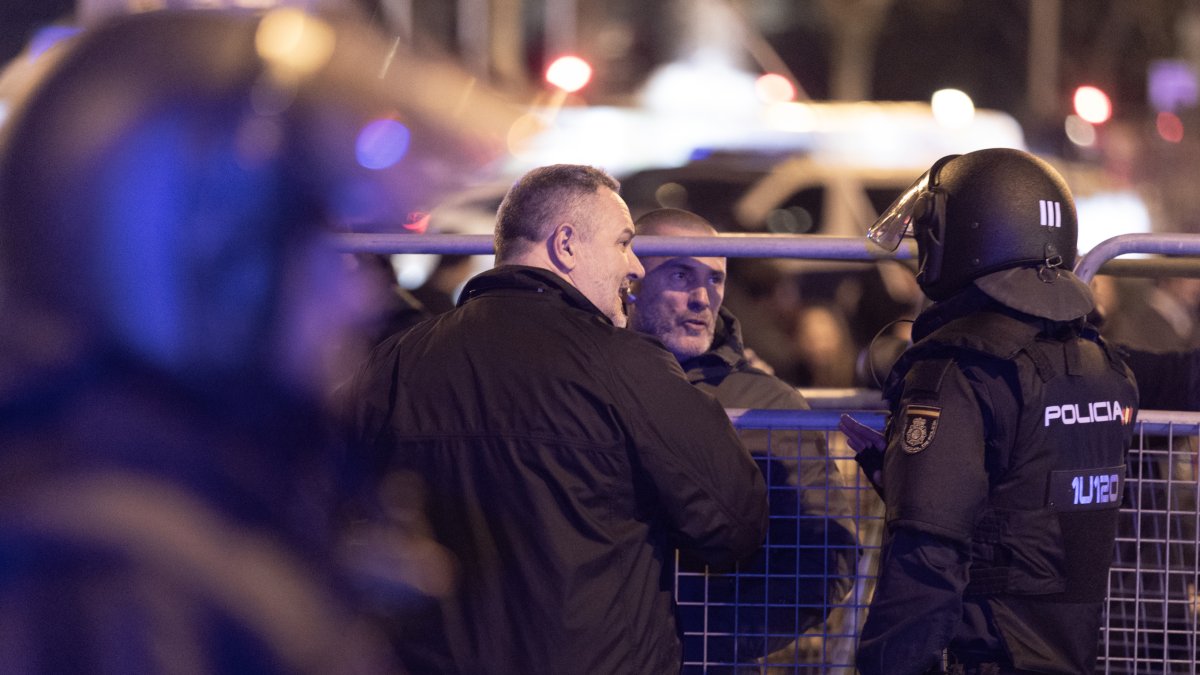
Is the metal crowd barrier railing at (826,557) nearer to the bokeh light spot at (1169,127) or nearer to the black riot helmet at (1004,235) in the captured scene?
the black riot helmet at (1004,235)

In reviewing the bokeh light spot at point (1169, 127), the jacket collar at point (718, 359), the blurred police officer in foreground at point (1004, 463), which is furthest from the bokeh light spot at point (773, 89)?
the blurred police officer in foreground at point (1004, 463)

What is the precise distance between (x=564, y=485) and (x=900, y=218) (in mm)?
1040

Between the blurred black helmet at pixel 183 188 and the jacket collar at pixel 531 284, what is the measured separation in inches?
49.1

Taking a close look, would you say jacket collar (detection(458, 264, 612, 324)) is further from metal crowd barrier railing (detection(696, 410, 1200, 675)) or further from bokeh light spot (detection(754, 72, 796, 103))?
bokeh light spot (detection(754, 72, 796, 103))

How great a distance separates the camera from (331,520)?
6.19 feet

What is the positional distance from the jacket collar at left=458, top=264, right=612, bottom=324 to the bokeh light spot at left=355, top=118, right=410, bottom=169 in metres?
0.86

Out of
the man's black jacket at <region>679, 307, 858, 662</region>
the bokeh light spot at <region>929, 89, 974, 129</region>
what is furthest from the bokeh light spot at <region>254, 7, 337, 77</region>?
the bokeh light spot at <region>929, 89, 974, 129</region>

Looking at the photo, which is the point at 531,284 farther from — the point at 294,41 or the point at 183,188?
the point at 183,188

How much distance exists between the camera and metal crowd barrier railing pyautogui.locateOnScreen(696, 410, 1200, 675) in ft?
11.1

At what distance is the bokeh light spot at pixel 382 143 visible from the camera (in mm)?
1791

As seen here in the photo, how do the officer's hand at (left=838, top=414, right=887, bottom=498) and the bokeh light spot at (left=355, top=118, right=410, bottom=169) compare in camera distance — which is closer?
the bokeh light spot at (left=355, top=118, right=410, bottom=169)

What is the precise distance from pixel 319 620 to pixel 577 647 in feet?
3.94

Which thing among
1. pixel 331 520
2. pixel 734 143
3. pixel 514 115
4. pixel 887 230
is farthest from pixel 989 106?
pixel 331 520

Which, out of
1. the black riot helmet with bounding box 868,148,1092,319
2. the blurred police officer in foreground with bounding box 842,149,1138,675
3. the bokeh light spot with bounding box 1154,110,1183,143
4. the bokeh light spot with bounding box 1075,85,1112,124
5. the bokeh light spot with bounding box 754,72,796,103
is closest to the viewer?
the blurred police officer in foreground with bounding box 842,149,1138,675
